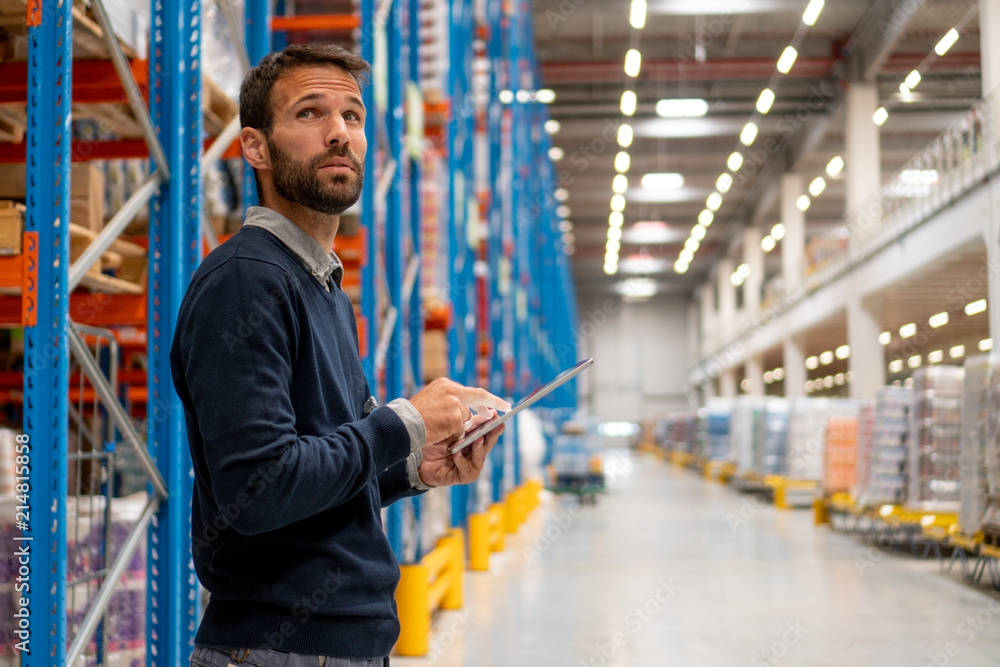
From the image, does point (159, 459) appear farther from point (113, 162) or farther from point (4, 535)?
point (113, 162)

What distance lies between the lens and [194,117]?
11.8 feet

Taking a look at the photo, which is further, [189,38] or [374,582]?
[189,38]

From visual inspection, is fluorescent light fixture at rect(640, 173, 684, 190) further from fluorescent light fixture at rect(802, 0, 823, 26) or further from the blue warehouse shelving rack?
the blue warehouse shelving rack

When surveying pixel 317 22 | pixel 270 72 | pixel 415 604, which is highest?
pixel 317 22

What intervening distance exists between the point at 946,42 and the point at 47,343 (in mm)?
18819

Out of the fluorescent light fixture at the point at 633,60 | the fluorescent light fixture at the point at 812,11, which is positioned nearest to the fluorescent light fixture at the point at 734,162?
the fluorescent light fixture at the point at 812,11

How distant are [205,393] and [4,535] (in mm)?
1921

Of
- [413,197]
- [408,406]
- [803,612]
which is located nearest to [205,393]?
[408,406]

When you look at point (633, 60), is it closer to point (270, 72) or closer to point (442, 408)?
point (270, 72)

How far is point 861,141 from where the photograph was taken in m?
21.0

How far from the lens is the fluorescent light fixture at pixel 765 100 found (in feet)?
73.3

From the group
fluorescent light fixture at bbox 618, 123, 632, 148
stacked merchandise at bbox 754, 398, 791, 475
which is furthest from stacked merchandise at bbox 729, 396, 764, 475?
fluorescent light fixture at bbox 618, 123, 632, 148

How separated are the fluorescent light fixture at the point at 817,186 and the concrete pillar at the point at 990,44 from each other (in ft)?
51.0

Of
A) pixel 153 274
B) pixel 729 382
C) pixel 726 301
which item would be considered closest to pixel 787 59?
pixel 153 274
